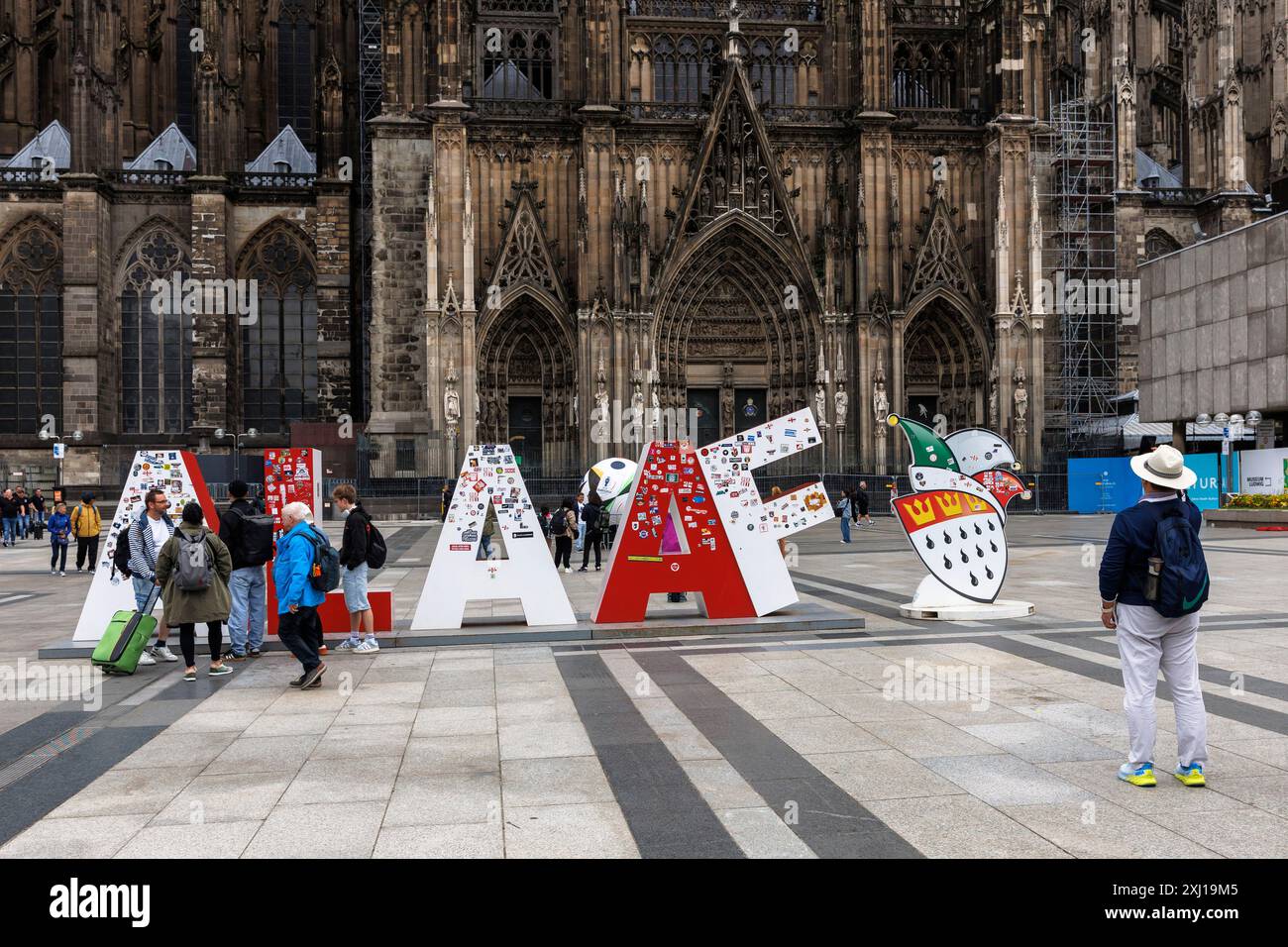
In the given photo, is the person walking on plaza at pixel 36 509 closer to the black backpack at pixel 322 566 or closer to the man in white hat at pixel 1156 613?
the black backpack at pixel 322 566

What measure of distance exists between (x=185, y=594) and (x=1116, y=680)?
8038mm

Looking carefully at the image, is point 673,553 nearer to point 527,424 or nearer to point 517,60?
point 527,424

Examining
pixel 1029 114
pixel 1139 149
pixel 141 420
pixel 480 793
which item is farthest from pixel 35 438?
pixel 1139 149

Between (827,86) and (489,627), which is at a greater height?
(827,86)

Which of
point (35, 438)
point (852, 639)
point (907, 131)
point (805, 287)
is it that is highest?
point (907, 131)

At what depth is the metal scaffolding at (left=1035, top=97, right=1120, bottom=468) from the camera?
135ft

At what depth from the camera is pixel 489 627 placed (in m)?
12.4

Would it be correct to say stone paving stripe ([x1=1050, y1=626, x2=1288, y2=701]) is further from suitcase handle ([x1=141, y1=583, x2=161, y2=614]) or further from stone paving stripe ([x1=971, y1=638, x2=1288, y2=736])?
suitcase handle ([x1=141, y1=583, x2=161, y2=614])

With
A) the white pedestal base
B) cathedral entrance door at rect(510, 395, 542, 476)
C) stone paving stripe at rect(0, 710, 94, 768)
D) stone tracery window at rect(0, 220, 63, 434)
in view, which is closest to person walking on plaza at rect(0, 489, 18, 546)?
stone tracery window at rect(0, 220, 63, 434)

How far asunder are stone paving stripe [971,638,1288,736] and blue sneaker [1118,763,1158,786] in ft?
1.98

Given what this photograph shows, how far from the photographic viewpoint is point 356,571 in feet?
37.1

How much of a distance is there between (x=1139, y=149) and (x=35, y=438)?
159ft

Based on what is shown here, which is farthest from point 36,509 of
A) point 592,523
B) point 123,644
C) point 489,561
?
point 123,644
